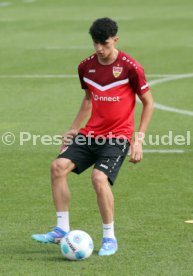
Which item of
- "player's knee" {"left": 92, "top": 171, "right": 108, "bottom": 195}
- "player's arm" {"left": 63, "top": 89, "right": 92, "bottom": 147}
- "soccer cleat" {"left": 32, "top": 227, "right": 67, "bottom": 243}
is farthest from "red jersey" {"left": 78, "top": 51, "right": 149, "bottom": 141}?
"soccer cleat" {"left": 32, "top": 227, "right": 67, "bottom": 243}

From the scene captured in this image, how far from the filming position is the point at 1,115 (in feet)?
59.9

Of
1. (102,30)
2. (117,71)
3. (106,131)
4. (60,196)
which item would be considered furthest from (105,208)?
(102,30)

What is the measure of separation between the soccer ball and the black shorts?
0.66m

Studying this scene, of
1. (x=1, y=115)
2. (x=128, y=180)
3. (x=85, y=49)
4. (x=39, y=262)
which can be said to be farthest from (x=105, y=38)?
(x=85, y=49)

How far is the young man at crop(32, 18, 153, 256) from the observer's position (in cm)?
1013

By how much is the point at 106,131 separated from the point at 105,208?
821 mm

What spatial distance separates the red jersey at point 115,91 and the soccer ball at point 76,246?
3.62 feet

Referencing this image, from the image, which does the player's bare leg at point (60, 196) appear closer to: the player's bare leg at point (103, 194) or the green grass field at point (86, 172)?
the green grass field at point (86, 172)

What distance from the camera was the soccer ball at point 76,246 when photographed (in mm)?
9750

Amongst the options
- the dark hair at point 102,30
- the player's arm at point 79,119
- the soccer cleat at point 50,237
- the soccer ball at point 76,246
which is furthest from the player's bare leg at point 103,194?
the dark hair at point 102,30

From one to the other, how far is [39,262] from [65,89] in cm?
1150

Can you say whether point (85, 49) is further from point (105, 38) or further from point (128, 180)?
point (105, 38)

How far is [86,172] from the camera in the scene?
556 inches

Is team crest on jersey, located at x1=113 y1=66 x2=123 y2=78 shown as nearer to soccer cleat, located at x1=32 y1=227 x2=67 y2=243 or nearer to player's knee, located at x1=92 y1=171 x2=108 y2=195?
player's knee, located at x1=92 y1=171 x2=108 y2=195
